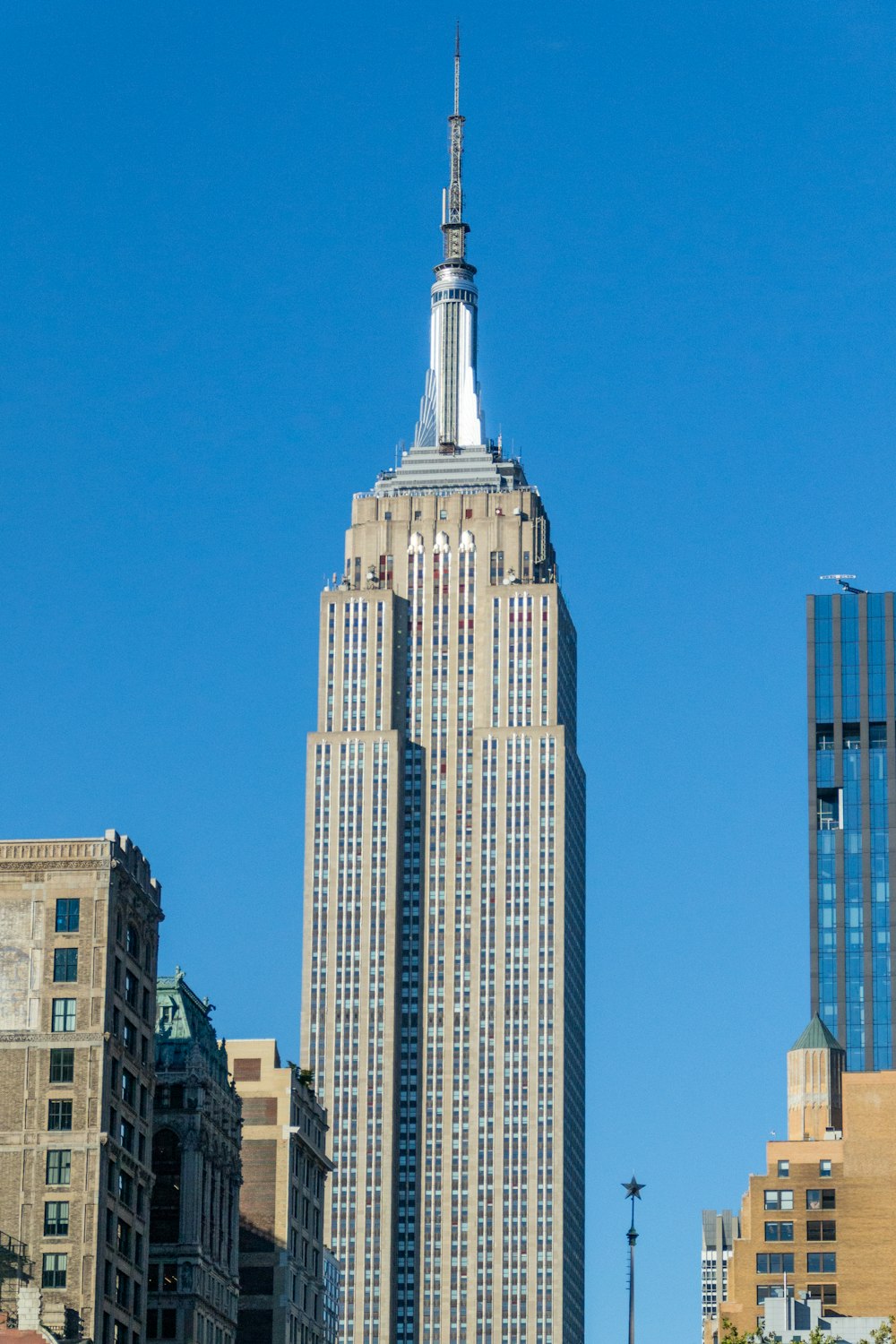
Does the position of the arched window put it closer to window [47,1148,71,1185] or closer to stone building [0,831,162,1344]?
stone building [0,831,162,1344]

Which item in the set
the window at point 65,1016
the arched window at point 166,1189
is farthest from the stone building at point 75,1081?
the arched window at point 166,1189

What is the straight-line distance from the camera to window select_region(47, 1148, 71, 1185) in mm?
176125

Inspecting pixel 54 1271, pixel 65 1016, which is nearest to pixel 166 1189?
pixel 65 1016

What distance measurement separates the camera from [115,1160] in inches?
7072

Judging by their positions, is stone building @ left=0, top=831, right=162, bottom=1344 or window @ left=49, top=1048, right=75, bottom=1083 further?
window @ left=49, top=1048, right=75, bottom=1083

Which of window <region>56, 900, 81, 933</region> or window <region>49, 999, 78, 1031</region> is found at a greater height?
window <region>56, 900, 81, 933</region>

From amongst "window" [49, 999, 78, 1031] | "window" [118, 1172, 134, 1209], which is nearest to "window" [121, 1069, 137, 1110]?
"window" [118, 1172, 134, 1209]

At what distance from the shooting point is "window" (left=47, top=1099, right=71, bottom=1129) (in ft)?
582

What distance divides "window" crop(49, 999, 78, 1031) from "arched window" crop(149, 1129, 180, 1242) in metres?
20.6

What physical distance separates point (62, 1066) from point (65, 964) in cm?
592

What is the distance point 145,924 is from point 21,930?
1048 cm

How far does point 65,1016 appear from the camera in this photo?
179m

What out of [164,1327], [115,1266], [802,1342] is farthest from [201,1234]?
[802,1342]

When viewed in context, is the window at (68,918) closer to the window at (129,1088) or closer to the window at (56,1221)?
the window at (129,1088)
